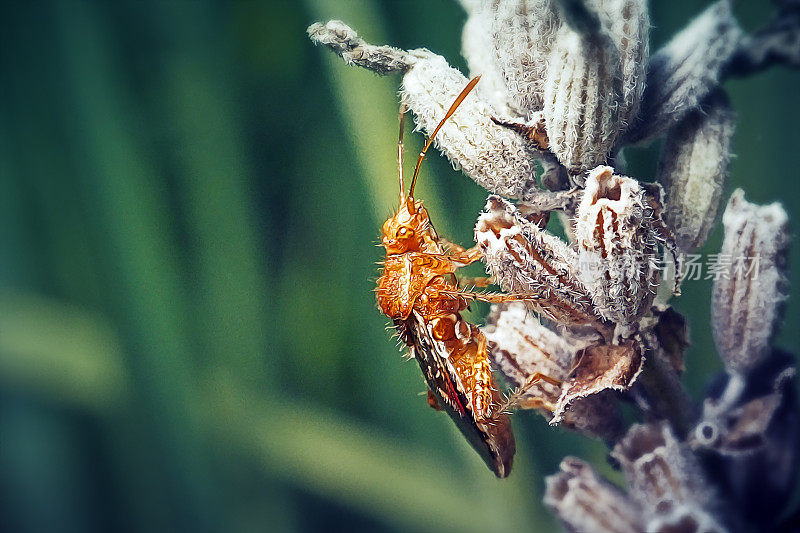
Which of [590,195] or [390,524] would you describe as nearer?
[590,195]

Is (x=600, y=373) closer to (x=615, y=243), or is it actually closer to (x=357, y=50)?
(x=615, y=243)

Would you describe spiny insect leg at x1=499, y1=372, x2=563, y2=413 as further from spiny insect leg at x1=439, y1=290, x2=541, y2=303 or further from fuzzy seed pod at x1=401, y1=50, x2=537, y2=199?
fuzzy seed pod at x1=401, y1=50, x2=537, y2=199

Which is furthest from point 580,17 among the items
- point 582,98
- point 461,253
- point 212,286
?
point 212,286

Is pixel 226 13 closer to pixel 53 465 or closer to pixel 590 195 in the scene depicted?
pixel 590 195

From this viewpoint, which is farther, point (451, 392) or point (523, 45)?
point (451, 392)

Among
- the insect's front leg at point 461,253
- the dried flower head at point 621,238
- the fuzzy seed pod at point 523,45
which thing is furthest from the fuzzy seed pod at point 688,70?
the insect's front leg at point 461,253

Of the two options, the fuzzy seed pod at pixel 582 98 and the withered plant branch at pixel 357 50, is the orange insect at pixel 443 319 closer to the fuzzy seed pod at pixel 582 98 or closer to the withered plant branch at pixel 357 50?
the withered plant branch at pixel 357 50

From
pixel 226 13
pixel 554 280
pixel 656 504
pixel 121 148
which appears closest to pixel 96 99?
pixel 121 148
